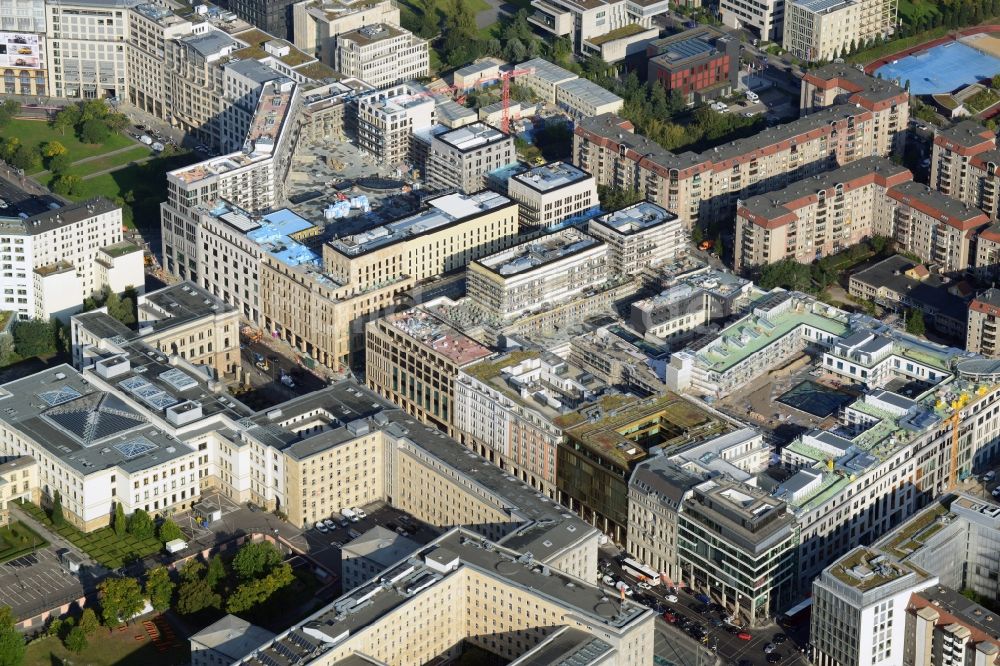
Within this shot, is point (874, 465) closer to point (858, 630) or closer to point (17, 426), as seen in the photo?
point (858, 630)

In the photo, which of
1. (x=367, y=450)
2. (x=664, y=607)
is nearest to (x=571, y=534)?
(x=664, y=607)

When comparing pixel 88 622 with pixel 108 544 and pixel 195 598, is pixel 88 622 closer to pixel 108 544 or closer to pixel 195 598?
→ pixel 195 598

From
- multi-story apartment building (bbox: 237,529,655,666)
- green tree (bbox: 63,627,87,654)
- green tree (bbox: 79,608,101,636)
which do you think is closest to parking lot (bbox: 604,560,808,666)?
multi-story apartment building (bbox: 237,529,655,666)

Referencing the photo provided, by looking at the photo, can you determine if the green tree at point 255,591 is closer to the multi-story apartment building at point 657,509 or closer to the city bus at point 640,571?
the city bus at point 640,571

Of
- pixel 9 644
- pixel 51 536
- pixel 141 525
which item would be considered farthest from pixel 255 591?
pixel 51 536

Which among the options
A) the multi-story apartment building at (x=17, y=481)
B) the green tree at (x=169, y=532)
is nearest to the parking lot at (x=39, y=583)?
the green tree at (x=169, y=532)

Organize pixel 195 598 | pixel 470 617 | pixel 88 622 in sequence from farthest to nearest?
1. pixel 195 598
2. pixel 88 622
3. pixel 470 617
